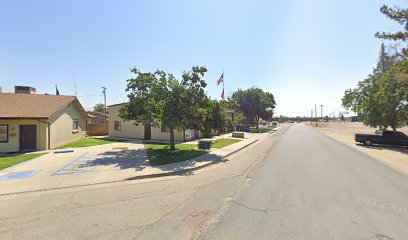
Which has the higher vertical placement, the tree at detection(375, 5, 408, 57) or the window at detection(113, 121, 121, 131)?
the tree at detection(375, 5, 408, 57)

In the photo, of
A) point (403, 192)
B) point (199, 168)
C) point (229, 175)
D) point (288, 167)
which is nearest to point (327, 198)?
point (403, 192)

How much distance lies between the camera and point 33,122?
17875mm

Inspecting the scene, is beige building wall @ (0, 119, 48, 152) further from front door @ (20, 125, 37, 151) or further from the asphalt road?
the asphalt road

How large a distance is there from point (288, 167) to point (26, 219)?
36.6ft

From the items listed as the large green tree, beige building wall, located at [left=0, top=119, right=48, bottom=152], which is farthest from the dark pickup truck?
beige building wall, located at [left=0, top=119, right=48, bottom=152]

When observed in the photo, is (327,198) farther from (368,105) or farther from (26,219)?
(368,105)

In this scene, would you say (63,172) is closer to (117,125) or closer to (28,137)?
(28,137)

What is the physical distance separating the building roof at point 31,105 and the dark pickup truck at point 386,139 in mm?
29556

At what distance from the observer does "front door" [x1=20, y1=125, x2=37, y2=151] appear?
57.7 feet

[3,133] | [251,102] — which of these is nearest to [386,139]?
[251,102]

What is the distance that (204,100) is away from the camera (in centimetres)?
1591

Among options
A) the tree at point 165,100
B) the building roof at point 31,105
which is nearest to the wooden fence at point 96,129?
the building roof at point 31,105

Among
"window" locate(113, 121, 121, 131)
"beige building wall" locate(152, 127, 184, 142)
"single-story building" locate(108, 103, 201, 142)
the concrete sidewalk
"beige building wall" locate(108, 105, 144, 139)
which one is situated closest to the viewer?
the concrete sidewalk

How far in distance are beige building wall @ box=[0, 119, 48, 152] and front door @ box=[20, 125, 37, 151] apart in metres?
0.23
